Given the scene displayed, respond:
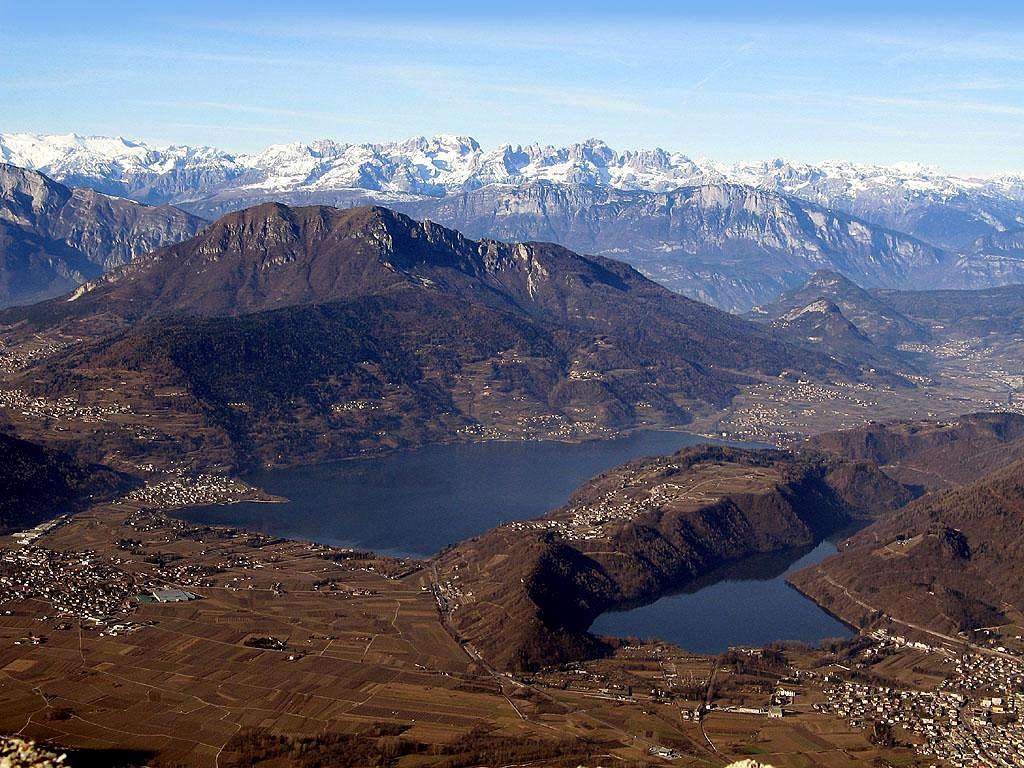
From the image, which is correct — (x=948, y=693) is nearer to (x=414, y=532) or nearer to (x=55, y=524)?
(x=414, y=532)

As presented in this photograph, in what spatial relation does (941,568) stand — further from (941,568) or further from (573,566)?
(573,566)

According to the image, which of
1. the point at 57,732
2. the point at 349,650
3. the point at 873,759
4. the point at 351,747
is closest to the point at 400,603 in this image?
the point at 349,650

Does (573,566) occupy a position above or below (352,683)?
above

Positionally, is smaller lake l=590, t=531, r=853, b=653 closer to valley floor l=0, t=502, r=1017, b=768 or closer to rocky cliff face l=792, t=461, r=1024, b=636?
rocky cliff face l=792, t=461, r=1024, b=636

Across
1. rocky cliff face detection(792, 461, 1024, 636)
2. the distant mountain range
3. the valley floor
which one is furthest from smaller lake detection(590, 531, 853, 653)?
the valley floor

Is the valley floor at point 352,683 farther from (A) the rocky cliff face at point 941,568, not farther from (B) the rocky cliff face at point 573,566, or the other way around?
(A) the rocky cliff face at point 941,568

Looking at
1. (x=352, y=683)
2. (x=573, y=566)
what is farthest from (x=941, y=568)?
(x=352, y=683)

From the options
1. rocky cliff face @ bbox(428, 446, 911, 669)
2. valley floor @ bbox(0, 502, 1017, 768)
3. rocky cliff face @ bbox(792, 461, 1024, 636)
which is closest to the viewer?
valley floor @ bbox(0, 502, 1017, 768)

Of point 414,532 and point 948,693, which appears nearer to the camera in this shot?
point 948,693
